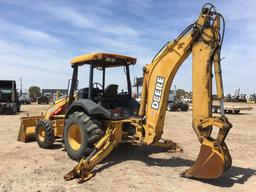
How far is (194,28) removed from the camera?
685 centimetres

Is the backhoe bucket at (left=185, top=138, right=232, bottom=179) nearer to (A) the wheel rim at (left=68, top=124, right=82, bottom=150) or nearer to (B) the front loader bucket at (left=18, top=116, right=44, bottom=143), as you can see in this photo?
(A) the wheel rim at (left=68, top=124, right=82, bottom=150)

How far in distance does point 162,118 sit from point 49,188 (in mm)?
2716

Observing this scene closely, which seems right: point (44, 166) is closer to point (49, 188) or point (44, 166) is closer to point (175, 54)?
point (49, 188)

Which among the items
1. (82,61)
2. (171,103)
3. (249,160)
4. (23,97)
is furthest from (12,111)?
(23,97)

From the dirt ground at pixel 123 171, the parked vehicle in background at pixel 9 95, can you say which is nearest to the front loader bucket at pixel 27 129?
the dirt ground at pixel 123 171

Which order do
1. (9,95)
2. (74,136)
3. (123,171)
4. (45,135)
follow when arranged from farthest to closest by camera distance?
1. (9,95)
2. (45,135)
3. (74,136)
4. (123,171)

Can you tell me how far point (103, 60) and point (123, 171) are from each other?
9.72 feet

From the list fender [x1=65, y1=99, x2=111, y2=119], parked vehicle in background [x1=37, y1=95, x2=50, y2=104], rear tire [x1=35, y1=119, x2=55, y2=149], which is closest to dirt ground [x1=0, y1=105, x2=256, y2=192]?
rear tire [x1=35, y1=119, x2=55, y2=149]

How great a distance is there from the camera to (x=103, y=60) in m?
8.86

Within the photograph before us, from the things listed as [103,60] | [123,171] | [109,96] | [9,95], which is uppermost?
[103,60]

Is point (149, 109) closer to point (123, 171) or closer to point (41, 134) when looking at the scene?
point (123, 171)

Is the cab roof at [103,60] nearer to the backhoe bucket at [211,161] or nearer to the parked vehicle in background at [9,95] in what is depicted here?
the backhoe bucket at [211,161]

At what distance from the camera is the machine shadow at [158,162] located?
21.9ft

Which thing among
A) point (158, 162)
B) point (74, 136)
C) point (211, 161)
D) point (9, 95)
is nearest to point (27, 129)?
point (74, 136)
